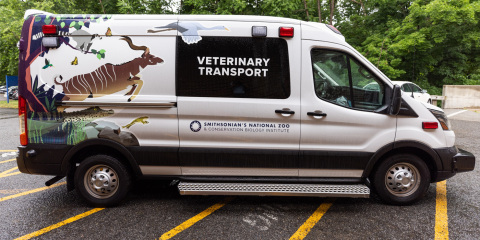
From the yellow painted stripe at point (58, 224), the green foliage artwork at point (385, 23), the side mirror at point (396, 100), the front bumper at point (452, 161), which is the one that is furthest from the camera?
the green foliage artwork at point (385, 23)

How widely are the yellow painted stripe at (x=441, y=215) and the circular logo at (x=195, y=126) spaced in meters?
2.88

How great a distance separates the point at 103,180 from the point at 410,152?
157 inches

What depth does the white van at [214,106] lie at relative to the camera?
3.52 metres

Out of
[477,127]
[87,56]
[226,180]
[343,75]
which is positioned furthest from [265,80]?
[477,127]

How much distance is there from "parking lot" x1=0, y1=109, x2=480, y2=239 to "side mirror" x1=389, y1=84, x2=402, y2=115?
4.21 feet

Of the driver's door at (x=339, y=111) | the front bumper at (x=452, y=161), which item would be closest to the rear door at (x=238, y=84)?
the driver's door at (x=339, y=111)

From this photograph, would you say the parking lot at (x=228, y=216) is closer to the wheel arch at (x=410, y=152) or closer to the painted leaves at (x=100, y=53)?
the wheel arch at (x=410, y=152)

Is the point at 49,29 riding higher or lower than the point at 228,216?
higher

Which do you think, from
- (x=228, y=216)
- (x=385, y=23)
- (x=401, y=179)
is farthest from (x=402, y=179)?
(x=385, y=23)

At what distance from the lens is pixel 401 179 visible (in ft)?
12.2

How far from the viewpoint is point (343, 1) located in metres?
19.0

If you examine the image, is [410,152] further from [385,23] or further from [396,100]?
[385,23]

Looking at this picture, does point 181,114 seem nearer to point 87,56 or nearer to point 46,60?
point 87,56

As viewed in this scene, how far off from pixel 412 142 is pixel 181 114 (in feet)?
9.56
